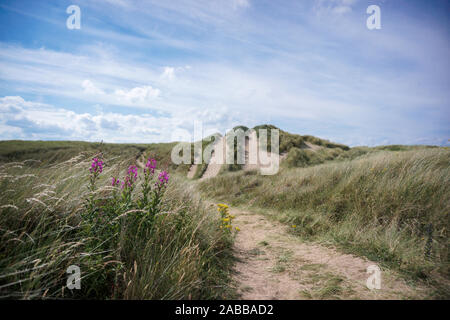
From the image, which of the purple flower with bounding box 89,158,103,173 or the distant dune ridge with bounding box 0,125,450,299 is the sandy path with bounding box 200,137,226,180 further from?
the purple flower with bounding box 89,158,103,173

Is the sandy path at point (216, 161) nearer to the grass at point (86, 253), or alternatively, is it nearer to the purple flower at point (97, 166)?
the grass at point (86, 253)

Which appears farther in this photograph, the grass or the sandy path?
the sandy path

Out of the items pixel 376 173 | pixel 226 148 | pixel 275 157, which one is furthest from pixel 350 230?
pixel 226 148

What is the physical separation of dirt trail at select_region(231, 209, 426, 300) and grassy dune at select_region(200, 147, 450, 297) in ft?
1.13

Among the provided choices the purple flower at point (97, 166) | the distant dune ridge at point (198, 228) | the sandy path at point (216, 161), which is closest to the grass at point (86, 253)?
the distant dune ridge at point (198, 228)

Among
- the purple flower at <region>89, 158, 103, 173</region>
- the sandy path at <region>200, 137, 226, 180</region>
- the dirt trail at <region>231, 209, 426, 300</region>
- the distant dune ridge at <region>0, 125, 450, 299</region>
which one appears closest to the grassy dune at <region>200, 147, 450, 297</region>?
the distant dune ridge at <region>0, 125, 450, 299</region>

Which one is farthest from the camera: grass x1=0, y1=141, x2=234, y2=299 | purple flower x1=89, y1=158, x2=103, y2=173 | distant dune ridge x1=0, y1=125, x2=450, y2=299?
purple flower x1=89, y1=158, x2=103, y2=173

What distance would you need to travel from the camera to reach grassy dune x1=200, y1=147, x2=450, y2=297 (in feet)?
11.5

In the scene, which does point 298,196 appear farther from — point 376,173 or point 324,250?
point 324,250

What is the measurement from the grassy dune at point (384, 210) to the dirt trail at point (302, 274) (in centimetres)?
34

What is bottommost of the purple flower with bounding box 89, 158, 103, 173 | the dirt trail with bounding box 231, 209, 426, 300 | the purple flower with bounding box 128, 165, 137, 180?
the dirt trail with bounding box 231, 209, 426, 300

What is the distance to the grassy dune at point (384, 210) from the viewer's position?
352 cm

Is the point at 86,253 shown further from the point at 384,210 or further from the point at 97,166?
the point at 384,210

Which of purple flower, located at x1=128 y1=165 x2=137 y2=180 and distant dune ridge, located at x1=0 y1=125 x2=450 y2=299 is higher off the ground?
purple flower, located at x1=128 y1=165 x2=137 y2=180
